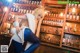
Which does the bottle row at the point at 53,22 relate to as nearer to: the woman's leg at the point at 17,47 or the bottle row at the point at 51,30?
the bottle row at the point at 51,30

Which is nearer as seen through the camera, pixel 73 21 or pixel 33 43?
pixel 33 43

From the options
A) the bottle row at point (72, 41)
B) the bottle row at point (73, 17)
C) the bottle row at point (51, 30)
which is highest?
the bottle row at point (73, 17)

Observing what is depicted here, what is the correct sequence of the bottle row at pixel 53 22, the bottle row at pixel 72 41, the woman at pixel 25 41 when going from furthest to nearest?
the bottle row at pixel 53 22 < the bottle row at pixel 72 41 < the woman at pixel 25 41

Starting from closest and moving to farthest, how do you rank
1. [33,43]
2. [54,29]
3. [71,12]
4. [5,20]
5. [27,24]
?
1. [33,43]
2. [27,24]
3. [71,12]
4. [54,29]
5. [5,20]

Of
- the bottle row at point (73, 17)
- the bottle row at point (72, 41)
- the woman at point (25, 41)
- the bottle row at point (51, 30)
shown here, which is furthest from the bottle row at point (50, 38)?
the woman at point (25, 41)

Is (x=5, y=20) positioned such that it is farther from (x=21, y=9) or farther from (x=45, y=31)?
(x=45, y=31)

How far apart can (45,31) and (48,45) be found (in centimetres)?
45

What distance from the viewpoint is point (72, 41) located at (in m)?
4.36

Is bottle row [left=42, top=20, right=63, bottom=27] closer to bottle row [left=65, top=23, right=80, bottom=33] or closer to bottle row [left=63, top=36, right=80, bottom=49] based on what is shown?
bottle row [left=65, top=23, right=80, bottom=33]

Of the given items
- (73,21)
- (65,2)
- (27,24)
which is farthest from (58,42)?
(27,24)

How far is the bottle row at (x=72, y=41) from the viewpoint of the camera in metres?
4.30

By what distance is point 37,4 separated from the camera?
486 cm

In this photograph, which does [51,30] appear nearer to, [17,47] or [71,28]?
[71,28]

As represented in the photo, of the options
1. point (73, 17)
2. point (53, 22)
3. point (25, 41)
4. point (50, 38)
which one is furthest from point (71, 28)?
point (25, 41)
